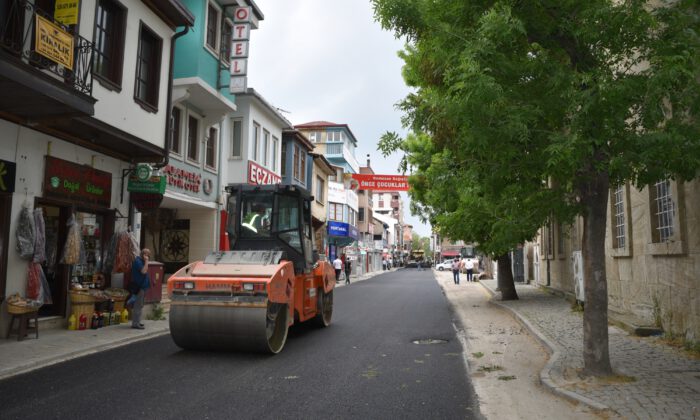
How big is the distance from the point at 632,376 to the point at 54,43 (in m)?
9.90

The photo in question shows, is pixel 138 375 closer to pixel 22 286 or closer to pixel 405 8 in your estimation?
pixel 22 286

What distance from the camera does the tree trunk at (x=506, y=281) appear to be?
741 inches

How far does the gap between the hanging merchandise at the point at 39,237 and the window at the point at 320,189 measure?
82.2ft

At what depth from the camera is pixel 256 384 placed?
21.1 feet

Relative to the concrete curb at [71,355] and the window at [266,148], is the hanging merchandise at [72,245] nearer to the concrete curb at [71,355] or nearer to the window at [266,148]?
the concrete curb at [71,355]

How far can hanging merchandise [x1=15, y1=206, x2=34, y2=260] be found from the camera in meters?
9.49

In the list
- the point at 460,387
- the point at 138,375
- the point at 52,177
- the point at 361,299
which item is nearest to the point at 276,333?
the point at 138,375

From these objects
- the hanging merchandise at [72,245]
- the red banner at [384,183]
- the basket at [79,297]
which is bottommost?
the basket at [79,297]

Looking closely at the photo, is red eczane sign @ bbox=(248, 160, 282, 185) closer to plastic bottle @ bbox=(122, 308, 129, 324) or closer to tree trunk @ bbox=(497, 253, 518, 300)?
plastic bottle @ bbox=(122, 308, 129, 324)

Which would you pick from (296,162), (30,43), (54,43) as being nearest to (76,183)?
(30,43)

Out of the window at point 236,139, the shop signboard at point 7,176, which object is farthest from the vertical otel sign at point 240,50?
the shop signboard at point 7,176

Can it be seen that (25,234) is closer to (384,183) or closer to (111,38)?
(111,38)

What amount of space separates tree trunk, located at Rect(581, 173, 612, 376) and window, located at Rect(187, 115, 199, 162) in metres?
12.8

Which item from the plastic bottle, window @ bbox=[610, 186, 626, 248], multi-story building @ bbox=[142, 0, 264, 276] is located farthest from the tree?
multi-story building @ bbox=[142, 0, 264, 276]
